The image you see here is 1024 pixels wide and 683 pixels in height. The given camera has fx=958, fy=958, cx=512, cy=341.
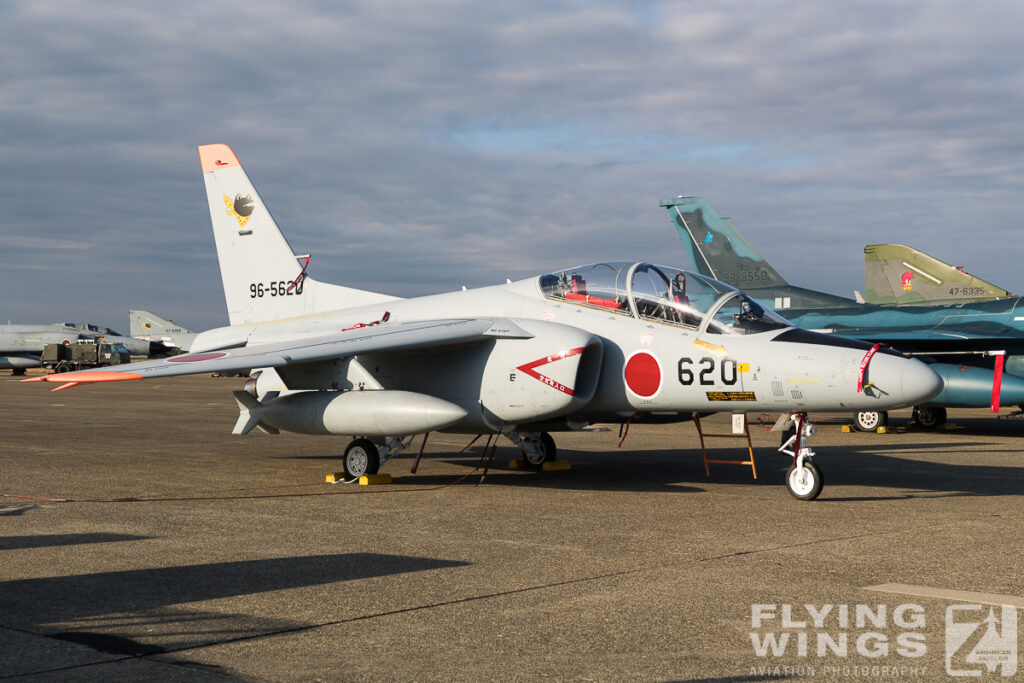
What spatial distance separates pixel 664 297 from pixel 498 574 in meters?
5.04

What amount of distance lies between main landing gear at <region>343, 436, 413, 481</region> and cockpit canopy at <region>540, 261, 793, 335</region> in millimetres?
2562

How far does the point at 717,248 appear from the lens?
2514 cm

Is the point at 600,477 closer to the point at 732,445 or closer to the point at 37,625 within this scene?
the point at 732,445

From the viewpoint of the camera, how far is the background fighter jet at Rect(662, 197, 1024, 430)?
65.0ft

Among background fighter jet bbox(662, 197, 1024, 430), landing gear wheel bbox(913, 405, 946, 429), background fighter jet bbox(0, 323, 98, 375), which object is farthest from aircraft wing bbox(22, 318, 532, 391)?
background fighter jet bbox(0, 323, 98, 375)

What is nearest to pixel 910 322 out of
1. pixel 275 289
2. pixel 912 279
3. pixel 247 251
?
pixel 912 279

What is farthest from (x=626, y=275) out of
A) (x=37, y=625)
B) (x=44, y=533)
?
(x=37, y=625)

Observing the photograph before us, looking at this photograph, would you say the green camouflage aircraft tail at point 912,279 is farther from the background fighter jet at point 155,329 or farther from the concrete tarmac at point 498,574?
the background fighter jet at point 155,329

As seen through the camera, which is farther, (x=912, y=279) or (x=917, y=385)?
Result: (x=912, y=279)

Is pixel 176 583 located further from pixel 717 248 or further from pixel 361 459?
pixel 717 248

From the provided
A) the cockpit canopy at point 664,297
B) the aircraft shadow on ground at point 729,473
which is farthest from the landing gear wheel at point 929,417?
the cockpit canopy at point 664,297

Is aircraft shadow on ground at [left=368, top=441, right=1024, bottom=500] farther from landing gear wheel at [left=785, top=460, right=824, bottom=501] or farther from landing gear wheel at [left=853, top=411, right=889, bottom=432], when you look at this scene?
landing gear wheel at [left=853, top=411, right=889, bottom=432]

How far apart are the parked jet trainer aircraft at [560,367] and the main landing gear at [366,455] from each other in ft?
0.05

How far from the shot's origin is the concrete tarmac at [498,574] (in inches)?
176
